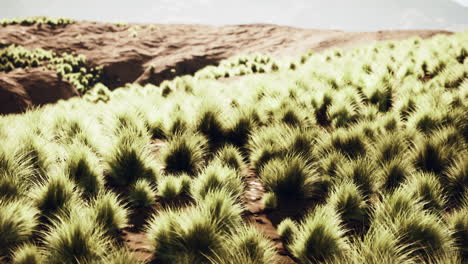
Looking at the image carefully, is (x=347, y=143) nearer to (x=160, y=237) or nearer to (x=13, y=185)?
(x=160, y=237)

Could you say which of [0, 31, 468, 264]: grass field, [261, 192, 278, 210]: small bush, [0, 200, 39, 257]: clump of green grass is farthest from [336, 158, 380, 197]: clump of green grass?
[0, 200, 39, 257]: clump of green grass

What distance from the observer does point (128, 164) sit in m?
3.21

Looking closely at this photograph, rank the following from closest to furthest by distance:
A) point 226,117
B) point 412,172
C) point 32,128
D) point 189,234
→ point 189,234
point 412,172
point 32,128
point 226,117

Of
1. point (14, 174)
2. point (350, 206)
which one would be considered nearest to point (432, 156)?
point (350, 206)

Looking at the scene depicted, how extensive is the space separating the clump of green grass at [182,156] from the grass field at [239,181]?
1cm

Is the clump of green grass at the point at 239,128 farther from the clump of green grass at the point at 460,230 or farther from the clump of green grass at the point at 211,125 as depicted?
the clump of green grass at the point at 460,230

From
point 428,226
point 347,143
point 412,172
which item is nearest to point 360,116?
point 347,143

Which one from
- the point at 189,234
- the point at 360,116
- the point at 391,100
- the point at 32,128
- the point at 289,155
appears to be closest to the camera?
the point at 189,234

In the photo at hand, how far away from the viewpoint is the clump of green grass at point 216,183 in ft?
9.26

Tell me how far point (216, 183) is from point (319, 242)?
1.14 metres

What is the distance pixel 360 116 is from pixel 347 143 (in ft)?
4.33

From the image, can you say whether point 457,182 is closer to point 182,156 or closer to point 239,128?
point 239,128

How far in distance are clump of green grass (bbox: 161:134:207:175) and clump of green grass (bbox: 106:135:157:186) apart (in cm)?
23

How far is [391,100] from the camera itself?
5.73 m
